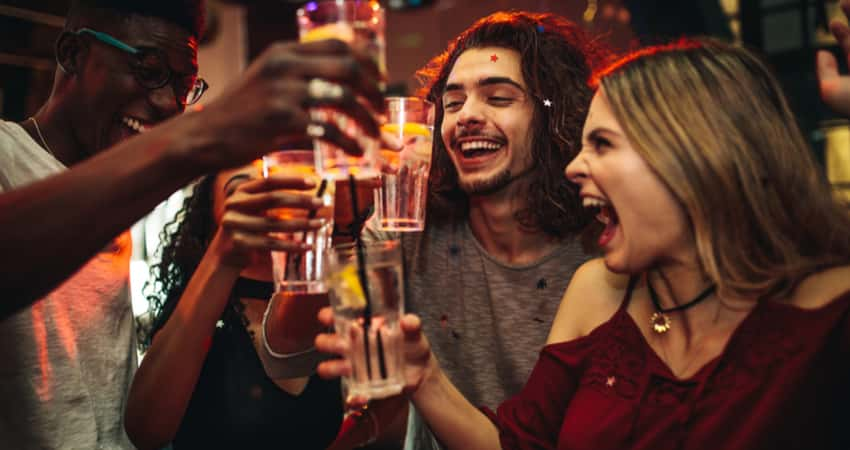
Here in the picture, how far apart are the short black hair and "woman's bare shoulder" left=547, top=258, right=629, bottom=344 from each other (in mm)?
1320

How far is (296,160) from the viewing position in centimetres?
155

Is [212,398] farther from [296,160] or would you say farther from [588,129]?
[588,129]

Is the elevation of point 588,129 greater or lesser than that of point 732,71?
lesser

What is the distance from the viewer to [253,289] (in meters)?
2.47

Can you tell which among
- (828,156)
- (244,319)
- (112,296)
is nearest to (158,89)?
(112,296)

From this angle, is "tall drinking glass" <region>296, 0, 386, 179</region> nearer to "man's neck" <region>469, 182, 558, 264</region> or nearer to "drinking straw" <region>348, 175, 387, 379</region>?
"drinking straw" <region>348, 175, 387, 379</region>

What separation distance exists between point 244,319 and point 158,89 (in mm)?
904

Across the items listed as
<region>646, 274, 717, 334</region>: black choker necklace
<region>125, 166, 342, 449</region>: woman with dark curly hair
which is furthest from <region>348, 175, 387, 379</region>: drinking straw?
<region>646, 274, 717, 334</region>: black choker necklace

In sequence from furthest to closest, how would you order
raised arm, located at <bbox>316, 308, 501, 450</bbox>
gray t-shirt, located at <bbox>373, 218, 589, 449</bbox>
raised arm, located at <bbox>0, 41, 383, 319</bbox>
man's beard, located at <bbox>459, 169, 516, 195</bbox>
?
1. man's beard, located at <bbox>459, 169, 516, 195</bbox>
2. gray t-shirt, located at <bbox>373, 218, 589, 449</bbox>
3. raised arm, located at <bbox>316, 308, 501, 450</bbox>
4. raised arm, located at <bbox>0, 41, 383, 319</bbox>

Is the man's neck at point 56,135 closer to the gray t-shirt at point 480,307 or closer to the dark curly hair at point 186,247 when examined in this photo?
the dark curly hair at point 186,247

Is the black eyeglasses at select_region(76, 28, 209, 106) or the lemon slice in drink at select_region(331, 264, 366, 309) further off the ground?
the black eyeglasses at select_region(76, 28, 209, 106)

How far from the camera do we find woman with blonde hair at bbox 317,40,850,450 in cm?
153

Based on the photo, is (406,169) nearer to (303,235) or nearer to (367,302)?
(303,235)

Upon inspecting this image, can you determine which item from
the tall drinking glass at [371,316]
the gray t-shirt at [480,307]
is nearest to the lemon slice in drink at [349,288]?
the tall drinking glass at [371,316]
